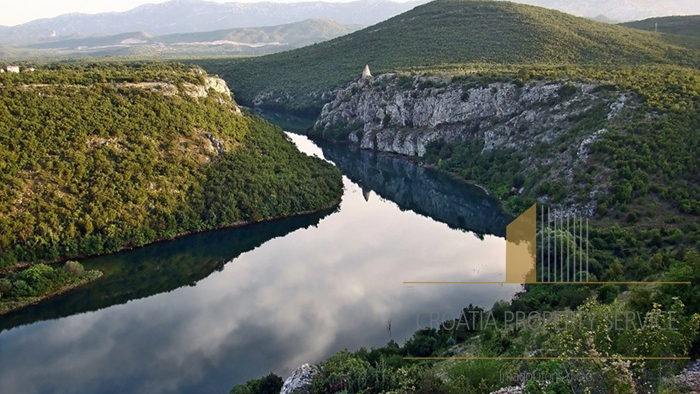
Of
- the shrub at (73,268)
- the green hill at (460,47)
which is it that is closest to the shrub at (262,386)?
the shrub at (73,268)

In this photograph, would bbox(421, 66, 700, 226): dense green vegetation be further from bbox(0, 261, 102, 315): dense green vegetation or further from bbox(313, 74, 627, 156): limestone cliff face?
bbox(0, 261, 102, 315): dense green vegetation

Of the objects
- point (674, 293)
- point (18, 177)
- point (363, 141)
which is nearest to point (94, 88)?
point (18, 177)

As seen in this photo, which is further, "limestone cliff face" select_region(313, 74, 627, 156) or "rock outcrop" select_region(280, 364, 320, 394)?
"limestone cliff face" select_region(313, 74, 627, 156)

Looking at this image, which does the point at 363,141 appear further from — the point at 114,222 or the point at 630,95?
the point at 114,222

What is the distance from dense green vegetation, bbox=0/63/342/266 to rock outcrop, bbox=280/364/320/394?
2539 centimetres

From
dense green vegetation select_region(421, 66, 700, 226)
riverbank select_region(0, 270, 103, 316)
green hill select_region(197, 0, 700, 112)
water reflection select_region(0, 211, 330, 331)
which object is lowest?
water reflection select_region(0, 211, 330, 331)

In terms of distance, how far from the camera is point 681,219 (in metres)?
37.6

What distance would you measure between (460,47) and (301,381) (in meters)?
84.3

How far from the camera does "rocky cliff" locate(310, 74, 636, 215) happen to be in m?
50.7

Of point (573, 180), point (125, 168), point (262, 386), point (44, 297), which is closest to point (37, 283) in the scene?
point (44, 297)

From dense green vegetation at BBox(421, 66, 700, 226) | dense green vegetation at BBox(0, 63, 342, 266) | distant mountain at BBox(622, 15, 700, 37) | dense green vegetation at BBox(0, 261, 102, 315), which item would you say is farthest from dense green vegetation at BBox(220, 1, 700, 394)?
dense green vegetation at BBox(0, 63, 342, 266)

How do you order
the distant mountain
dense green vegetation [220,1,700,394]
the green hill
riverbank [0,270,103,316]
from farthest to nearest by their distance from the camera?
the distant mountain
the green hill
riverbank [0,270,103,316]
dense green vegetation [220,1,700,394]

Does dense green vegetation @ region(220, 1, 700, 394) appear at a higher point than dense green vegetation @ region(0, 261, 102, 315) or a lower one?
higher

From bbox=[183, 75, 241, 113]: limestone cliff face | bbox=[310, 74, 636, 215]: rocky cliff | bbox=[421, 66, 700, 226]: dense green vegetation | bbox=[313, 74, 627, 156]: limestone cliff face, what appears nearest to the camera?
bbox=[421, 66, 700, 226]: dense green vegetation
